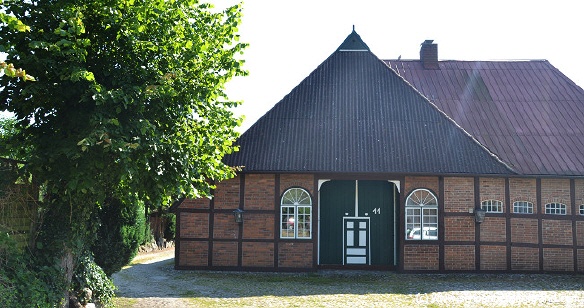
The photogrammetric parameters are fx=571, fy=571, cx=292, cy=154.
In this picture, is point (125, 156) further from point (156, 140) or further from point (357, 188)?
point (357, 188)

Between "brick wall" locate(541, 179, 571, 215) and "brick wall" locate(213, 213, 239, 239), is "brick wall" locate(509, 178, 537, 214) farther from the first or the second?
"brick wall" locate(213, 213, 239, 239)

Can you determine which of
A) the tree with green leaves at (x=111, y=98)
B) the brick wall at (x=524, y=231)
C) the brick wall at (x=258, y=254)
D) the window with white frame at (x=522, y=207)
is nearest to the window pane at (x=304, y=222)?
the brick wall at (x=258, y=254)

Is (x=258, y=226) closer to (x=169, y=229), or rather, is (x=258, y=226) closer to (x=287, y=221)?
(x=287, y=221)

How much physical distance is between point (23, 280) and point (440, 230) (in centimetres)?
1148

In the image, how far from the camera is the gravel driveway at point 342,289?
11.6 metres

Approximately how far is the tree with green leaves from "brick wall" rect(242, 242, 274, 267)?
7.29m

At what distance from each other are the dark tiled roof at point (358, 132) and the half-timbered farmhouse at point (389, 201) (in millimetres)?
44

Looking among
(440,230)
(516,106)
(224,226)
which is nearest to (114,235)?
(224,226)

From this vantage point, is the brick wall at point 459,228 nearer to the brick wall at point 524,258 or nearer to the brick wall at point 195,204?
the brick wall at point 524,258

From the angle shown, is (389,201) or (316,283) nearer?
(316,283)

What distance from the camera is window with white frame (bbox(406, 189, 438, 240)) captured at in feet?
53.6

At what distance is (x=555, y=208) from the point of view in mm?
16391

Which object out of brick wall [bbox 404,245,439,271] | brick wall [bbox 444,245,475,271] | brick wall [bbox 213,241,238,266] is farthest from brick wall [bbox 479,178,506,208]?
brick wall [bbox 213,241,238,266]

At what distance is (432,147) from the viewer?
16.7 m
